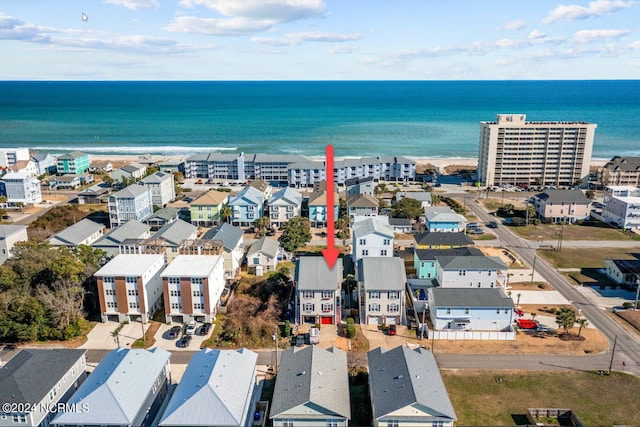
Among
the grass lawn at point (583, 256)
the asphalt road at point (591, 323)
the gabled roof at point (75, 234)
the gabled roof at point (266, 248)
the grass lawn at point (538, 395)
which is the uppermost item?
the gabled roof at point (75, 234)

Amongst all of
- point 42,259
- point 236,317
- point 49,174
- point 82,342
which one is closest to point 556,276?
point 236,317

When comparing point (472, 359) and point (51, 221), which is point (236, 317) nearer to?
point (472, 359)

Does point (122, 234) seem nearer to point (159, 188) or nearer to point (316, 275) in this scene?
point (159, 188)

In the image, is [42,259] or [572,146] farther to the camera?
[572,146]

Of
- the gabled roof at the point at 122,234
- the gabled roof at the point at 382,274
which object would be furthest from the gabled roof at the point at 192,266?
the gabled roof at the point at 382,274

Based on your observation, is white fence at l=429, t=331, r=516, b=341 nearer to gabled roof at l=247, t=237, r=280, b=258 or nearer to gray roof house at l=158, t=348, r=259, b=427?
gray roof house at l=158, t=348, r=259, b=427

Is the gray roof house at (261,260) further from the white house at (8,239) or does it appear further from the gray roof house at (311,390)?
the white house at (8,239)

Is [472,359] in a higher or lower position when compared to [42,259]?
lower
